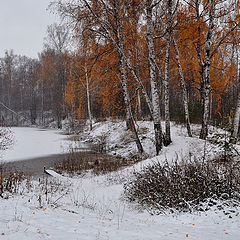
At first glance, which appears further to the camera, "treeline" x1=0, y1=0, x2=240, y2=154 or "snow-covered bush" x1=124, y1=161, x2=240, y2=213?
"treeline" x1=0, y1=0, x2=240, y2=154

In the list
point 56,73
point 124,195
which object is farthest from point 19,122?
point 124,195

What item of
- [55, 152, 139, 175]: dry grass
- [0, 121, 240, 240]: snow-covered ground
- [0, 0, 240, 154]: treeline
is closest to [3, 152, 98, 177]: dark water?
[55, 152, 139, 175]: dry grass

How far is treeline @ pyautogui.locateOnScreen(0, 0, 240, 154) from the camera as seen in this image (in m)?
8.34

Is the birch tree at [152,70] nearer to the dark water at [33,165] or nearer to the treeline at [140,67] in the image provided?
the treeline at [140,67]

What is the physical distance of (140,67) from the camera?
14.6m

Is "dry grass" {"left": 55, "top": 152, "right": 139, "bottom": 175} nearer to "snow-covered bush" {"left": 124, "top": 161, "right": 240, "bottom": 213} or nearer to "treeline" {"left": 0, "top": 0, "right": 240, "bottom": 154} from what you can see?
"treeline" {"left": 0, "top": 0, "right": 240, "bottom": 154}

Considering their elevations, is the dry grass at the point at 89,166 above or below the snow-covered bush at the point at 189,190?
below

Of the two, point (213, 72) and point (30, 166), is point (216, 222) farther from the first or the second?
point (213, 72)

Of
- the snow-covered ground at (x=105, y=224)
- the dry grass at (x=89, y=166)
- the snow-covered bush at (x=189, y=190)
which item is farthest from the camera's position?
the dry grass at (x=89, y=166)

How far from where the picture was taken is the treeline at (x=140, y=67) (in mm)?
8336

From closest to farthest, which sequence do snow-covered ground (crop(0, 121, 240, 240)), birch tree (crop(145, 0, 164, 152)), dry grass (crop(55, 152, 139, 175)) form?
snow-covered ground (crop(0, 121, 240, 240))
birch tree (crop(145, 0, 164, 152))
dry grass (crop(55, 152, 139, 175))

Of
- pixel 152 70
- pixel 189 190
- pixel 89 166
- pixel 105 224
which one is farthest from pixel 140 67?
pixel 105 224

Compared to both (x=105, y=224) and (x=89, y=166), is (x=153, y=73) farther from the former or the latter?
(x=105, y=224)

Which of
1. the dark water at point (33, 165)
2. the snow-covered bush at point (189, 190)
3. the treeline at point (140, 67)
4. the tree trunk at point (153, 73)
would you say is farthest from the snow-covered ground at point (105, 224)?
the tree trunk at point (153, 73)
